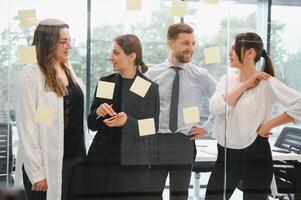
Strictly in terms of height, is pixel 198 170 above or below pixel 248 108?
below

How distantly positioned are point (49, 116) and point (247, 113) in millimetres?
1299

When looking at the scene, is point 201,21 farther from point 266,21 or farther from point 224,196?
point 224,196

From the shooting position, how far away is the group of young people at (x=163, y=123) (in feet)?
7.15

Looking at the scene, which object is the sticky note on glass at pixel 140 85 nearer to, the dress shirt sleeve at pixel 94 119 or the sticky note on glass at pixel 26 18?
the dress shirt sleeve at pixel 94 119

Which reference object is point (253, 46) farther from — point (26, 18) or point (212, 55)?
point (26, 18)

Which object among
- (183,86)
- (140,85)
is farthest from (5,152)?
(183,86)

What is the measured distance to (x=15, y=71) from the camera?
2.37m

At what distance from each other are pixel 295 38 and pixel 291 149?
3.03 feet

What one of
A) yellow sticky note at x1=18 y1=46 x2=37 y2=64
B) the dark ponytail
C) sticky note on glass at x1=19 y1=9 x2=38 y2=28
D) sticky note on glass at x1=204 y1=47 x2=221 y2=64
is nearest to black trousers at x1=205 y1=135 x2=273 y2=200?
the dark ponytail

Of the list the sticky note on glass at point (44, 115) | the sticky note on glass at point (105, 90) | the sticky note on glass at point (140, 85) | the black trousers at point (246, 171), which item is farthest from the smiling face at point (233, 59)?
the sticky note on glass at point (44, 115)

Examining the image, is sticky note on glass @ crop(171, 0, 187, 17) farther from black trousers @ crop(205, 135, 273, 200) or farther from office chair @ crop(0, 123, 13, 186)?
office chair @ crop(0, 123, 13, 186)

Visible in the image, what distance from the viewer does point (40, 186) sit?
2.05m

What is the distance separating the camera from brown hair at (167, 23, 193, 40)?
95.1 inches

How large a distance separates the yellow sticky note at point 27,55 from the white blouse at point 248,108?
1.18 metres
